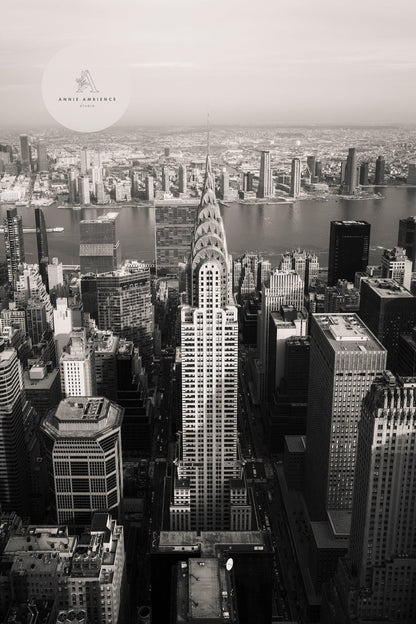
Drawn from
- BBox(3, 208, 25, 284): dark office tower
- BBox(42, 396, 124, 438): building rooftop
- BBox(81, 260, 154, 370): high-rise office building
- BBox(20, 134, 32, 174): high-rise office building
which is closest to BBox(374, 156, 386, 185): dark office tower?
BBox(81, 260, 154, 370): high-rise office building

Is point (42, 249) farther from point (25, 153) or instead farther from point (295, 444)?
point (295, 444)

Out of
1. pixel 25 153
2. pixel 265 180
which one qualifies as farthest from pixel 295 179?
pixel 25 153

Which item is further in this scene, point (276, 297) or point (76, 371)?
point (276, 297)

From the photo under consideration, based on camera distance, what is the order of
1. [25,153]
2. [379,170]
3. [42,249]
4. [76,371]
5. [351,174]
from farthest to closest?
[42,249]
[351,174]
[379,170]
[25,153]
[76,371]

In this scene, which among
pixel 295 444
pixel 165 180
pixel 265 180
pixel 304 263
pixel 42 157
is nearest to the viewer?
pixel 295 444

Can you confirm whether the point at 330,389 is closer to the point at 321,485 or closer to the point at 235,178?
the point at 321,485

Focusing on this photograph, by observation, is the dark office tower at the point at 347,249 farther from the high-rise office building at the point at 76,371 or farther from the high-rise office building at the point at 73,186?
the high-rise office building at the point at 76,371

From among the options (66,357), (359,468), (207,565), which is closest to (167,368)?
(66,357)

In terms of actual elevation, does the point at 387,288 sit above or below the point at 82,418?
above

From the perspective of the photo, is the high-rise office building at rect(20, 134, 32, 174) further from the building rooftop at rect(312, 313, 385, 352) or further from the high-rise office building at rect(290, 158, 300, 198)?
the high-rise office building at rect(290, 158, 300, 198)
